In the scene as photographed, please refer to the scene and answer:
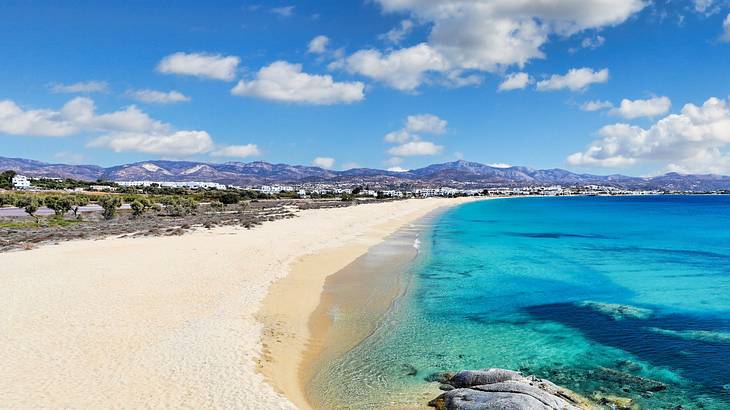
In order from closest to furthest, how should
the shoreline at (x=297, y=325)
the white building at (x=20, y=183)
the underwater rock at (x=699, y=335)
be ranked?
1. the shoreline at (x=297, y=325)
2. the underwater rock at (x=699, y=335)
3. the white building at (x=20, y=183)

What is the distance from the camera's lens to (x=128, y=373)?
10.1 metres

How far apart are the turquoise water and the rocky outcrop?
3.16 ft

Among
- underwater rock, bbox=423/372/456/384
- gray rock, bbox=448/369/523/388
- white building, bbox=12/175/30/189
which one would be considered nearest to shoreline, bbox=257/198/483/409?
underwater rock, bbox=423/372/456/384

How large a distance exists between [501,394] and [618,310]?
12707mm

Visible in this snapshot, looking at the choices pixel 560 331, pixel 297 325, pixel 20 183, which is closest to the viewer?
pixel 297 325

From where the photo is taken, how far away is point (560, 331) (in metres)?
15.6

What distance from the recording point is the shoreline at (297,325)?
10.9m

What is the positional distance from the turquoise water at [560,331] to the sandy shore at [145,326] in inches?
97.4

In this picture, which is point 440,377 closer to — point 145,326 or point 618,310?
point 145,326

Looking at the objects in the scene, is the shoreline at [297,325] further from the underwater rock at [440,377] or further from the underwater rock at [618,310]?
the underwater rock at [618,310]

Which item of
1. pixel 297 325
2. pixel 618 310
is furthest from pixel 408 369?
pixel 618 310

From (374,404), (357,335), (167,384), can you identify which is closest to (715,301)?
(357,335)

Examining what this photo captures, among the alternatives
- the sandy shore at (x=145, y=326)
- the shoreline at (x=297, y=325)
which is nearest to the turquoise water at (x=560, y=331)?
the shoreline at (x=297, y=325)

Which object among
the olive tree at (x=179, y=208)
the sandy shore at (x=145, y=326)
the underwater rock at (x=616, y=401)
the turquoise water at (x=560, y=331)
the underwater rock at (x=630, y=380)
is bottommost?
the turquoise water at (x=560, y=331)
